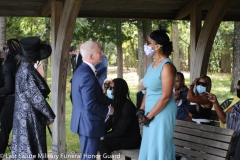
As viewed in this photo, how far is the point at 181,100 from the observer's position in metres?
6.27

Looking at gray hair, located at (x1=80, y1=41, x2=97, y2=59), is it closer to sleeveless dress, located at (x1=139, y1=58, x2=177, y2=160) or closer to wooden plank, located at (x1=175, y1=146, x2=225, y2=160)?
sleeveless dress, located at (x1=139, y1=58, x2=177, y2=160)

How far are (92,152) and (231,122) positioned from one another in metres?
1.59

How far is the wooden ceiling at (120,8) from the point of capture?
747cm

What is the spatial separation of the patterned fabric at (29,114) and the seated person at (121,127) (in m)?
0.80

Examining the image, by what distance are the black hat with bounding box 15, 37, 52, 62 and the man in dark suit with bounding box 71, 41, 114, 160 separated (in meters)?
0.54

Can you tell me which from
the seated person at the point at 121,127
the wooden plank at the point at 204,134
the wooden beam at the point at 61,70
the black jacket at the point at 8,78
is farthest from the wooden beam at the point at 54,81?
the wooden plank at the point at 204,134

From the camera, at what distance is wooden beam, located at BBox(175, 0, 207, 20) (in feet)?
24.3

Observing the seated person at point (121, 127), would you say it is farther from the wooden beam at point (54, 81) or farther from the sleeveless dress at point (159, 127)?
the wooden beam at point (54, 81)

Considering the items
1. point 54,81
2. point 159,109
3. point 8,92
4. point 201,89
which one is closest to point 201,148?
point 159,109

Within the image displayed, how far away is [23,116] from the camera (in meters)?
4.82

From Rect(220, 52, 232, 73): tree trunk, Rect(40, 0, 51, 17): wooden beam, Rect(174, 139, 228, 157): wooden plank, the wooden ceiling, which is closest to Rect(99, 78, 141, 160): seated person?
Rect(174, 139, 228, 157): wooden plank

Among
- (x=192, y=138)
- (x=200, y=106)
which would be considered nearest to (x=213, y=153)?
(x=192, y=138)

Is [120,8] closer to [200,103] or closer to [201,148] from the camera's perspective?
[200,103]

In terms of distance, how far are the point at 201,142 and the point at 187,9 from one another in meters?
3.46
